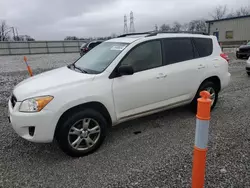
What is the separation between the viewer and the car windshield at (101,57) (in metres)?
3.58

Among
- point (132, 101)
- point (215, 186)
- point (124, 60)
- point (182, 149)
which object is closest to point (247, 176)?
point (215, 186)

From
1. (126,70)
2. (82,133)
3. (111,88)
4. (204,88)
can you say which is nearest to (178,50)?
(204,88)

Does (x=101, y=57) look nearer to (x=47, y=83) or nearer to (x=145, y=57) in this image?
(x=145, y=57)

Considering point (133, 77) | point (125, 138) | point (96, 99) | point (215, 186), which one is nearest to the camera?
point (215, 186)

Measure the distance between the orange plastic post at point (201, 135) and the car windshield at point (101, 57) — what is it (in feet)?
6.59

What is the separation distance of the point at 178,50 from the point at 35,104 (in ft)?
9.14

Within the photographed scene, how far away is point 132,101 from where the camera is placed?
3.56 m

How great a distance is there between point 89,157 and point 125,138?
0.80 metres

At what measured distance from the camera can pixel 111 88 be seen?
3.32m

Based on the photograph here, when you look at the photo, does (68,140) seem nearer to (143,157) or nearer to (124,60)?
(143,157)

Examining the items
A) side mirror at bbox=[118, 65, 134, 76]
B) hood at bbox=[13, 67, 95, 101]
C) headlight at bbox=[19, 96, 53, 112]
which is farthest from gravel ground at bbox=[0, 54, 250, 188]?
side mirror at bbox=[118, 65, 134, 76]

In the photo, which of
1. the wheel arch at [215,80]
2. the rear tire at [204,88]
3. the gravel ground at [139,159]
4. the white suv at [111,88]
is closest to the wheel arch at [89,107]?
the white suv at [111,88]

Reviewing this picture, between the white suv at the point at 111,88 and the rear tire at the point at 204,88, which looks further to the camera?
the rear tire at the point at 204,88

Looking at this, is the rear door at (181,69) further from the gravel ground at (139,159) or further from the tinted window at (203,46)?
the gravel ground at (139,159)
